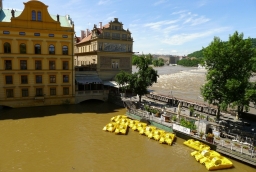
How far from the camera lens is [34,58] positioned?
107 ft

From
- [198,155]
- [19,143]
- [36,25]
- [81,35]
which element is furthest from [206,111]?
[81,35]

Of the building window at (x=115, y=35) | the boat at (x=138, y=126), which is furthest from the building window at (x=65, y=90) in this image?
the boat at (x=138, y=126)

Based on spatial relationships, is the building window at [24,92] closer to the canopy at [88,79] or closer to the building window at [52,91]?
the building window at [52,91]

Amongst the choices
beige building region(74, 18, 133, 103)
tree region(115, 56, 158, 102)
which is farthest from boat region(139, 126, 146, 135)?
beige building region(74, 18, 133, 103)

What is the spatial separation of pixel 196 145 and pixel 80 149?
1114 cm

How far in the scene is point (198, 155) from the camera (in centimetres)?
1750

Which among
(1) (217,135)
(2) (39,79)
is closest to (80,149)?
(1) (217,135)

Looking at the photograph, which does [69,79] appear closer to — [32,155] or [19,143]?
[19,143]

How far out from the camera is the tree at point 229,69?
19438mm

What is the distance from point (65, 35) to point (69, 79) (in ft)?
24.9

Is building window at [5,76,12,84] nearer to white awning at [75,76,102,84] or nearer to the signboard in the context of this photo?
white awning at [75,76,102,84]

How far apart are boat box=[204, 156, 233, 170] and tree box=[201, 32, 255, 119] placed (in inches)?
218

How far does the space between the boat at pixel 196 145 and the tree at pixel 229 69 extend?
4.30 meters

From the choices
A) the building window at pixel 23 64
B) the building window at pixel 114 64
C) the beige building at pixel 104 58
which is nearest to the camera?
the building window at pixel 23 64
